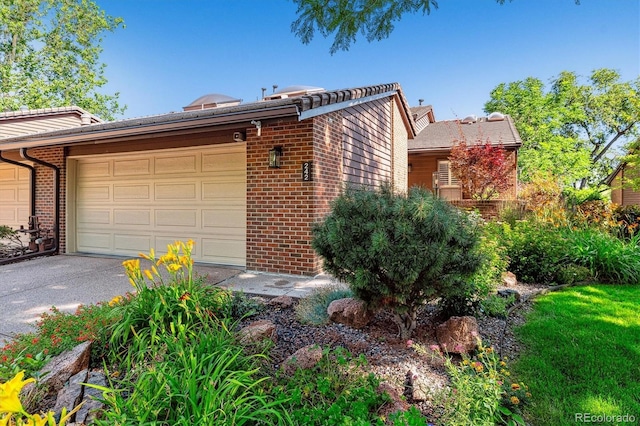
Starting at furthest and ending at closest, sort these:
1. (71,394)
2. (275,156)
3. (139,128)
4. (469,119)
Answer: (469,119)
(139,128)
(275,156)
(71,394)

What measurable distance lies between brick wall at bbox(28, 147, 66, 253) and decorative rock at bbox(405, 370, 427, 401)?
879 centimetres

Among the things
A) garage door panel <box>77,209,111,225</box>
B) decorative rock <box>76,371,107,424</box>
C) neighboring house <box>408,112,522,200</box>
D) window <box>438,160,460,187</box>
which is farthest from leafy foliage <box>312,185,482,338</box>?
window <box>438,160,460,187</box>

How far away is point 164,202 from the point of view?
733 cm

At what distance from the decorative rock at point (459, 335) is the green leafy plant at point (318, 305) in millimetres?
1025

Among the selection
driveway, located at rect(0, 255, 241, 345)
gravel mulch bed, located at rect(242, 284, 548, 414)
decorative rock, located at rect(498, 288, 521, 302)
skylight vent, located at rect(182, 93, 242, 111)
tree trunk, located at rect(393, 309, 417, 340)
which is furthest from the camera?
skylight vent, located at rect(182, 93, 242, 111)

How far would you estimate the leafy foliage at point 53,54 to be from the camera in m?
20.5

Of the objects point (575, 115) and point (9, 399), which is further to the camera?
point (575, 115)

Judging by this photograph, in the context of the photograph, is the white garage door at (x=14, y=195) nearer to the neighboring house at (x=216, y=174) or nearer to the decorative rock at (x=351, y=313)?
the neighboring house at (x=216, y=174)

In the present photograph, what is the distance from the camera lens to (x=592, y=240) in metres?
5.96

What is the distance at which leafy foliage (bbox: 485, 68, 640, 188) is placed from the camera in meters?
22.5

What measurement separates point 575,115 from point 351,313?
26.5m

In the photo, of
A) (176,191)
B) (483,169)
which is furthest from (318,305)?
(483,169)

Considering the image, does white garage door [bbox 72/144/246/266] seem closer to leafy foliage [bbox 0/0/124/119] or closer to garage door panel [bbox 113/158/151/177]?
garage door panel [bbox 113/158/151/177]

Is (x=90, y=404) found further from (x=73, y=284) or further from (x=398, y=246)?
(x=73, y=284)
